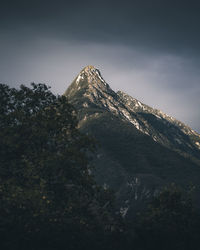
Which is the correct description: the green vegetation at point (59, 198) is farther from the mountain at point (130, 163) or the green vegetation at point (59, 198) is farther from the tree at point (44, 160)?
the mountain at point (130, 163)

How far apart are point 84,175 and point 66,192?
2.13 metres

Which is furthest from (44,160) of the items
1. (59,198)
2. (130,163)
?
(130,163)

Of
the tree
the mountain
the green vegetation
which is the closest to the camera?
the green vegetation

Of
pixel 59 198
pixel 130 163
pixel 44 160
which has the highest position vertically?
pixel 130 163

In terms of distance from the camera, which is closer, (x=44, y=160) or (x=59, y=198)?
(x=44, y=160)

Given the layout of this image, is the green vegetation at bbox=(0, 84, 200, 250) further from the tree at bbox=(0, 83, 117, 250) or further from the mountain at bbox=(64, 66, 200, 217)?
the mountain at bbox=(64, 66, 200, 217)

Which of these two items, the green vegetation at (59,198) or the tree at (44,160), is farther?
the tree at (44,160)

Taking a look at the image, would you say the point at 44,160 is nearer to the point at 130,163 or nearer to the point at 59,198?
the point at 59,198

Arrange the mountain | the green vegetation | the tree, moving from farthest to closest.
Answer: the mountain < the tree < the green vegetation

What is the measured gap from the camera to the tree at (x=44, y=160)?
24.5 m

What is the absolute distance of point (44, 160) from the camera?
2791 cm

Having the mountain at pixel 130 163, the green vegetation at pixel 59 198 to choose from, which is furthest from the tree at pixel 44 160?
the mountain at pixel 130 163

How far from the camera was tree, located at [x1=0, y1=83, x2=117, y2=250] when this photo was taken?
2450cm

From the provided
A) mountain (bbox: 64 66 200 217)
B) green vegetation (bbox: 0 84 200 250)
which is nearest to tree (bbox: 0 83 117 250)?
green vegetation (bbox: 0 84 200 250)
